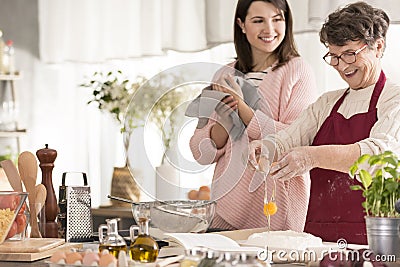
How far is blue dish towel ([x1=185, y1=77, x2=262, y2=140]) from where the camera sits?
232 cm

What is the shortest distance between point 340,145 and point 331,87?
120 cm

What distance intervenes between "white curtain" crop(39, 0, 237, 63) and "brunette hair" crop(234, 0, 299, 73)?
0.97 m

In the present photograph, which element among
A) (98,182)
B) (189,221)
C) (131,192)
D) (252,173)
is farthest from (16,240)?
(98,182)

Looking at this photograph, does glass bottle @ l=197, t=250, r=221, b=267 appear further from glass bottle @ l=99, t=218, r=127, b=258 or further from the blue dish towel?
the blue dish towel

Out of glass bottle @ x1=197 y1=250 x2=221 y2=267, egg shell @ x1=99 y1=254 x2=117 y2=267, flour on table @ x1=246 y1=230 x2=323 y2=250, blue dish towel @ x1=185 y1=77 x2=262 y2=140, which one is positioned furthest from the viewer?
blue dish towel @ x1=185 y1=77 x2=262 y2=140

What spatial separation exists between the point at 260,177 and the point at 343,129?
1.20 feet

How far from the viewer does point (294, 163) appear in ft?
6.97

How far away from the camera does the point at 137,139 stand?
87.0 inches

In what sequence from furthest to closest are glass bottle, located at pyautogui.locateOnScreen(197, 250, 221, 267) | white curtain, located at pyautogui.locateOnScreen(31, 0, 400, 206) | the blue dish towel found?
white curtain, located at pyautogui.locateOnScreen(31, 0, 400, 206) < the blue dish towel < glass bottle, located at pyautogui.locateOnScreen(197, 250, 221, 267)

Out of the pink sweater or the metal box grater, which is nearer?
the metal box grater

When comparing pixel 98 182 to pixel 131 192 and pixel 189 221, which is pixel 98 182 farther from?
pixel 189 221

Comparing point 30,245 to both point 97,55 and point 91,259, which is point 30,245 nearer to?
point 91,259

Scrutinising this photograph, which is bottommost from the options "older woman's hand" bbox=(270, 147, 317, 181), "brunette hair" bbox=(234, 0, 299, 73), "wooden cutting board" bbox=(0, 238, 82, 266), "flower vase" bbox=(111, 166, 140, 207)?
"flower vase" bbox=(111, 166, 140, 207)

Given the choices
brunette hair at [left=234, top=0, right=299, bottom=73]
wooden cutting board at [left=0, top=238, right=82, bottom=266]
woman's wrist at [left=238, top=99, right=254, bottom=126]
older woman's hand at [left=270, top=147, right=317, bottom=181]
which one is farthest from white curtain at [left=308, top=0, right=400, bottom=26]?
wooden cutting board at [left=0, top=238, right=82, bottom=266]
